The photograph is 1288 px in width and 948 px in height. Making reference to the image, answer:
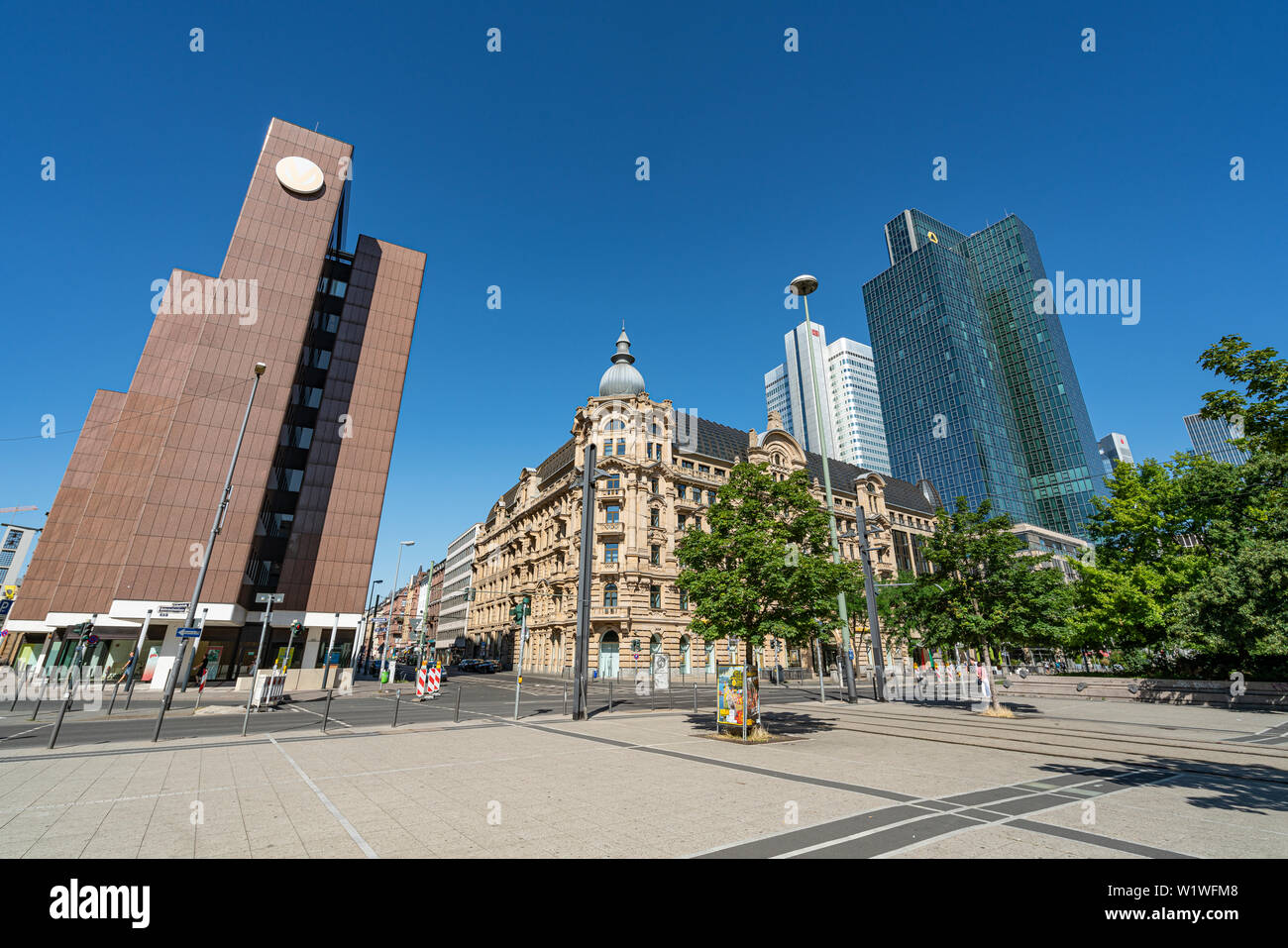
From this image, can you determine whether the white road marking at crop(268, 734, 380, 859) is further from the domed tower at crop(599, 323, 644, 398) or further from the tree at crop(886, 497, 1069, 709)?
the domed tower at crop(599, 323, 644, 398)

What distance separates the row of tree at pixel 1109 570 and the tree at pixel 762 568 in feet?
0.14

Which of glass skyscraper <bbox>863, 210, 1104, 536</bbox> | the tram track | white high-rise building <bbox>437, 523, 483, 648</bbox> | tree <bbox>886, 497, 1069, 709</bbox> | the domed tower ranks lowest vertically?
the tram track

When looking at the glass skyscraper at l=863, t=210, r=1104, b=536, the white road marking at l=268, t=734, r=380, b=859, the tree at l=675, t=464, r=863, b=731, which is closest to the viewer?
the white road marking at l=268, t=734, r=380, b=859

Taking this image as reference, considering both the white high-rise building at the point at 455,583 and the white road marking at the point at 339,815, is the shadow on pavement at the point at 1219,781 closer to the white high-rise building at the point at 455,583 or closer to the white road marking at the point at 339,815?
the white road marking at the point at 339,815

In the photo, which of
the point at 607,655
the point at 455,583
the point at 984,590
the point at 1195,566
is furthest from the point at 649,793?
the point at 455,583

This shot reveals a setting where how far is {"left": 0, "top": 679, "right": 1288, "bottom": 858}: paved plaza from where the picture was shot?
557 centimetres

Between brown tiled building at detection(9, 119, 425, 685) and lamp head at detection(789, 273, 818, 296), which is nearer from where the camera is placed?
lamp head at detection(789, 273, 818, 296)

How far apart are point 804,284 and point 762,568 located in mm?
16478

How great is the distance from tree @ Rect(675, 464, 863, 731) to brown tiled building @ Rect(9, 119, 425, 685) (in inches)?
1455

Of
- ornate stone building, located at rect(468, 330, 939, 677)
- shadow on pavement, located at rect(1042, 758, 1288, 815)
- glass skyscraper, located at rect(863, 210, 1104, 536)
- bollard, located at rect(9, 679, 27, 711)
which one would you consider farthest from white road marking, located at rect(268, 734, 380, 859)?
glass skyscraper, located at rect(863, 210, 1104, 536)

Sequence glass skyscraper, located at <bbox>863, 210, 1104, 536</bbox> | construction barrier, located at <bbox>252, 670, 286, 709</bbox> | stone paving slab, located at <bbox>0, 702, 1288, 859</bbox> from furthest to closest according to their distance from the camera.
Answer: glass skyscraper, located at <bbox>863, 210, 1104, 536</bbox>
construction barrier, located at <bbox>252, 670, 286, 709</bbox>
stone paving slab, located at <bbox>0, 702, 1288, 859</bbox>

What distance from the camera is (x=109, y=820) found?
639 cm
